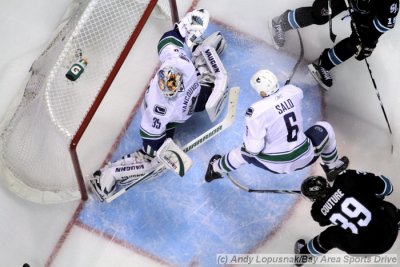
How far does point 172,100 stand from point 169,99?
0.06ft

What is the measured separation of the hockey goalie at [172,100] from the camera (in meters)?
3.15

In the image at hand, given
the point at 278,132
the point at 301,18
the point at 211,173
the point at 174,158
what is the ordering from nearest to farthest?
the point at 278,132, the point at 174,158, the point at 211,173, the point at 301,18

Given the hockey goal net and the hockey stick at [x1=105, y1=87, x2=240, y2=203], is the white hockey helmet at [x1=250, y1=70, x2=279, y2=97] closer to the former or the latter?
the hockey stick at [x1=105, y1=87, x2=240, y2=203]

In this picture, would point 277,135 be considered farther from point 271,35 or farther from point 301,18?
point 271,35

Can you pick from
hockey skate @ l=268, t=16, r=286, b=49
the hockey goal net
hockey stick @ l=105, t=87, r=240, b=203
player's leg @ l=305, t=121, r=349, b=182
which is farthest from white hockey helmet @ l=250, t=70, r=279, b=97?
hockey skate @ l=268, t=16, r=286, b=49

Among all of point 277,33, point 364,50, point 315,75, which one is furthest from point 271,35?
point 364,50

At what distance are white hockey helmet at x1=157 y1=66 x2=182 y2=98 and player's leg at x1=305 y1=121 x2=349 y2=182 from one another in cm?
86

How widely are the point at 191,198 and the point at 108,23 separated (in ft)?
3.75

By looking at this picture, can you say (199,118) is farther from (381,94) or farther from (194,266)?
(381,94)

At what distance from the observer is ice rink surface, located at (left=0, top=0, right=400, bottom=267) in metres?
3.51

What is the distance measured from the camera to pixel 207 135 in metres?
3.40

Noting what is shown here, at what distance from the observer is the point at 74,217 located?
357 cm

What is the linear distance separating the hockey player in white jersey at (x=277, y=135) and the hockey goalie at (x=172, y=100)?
32 centimetres

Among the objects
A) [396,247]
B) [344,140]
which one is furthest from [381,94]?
[396,247]
